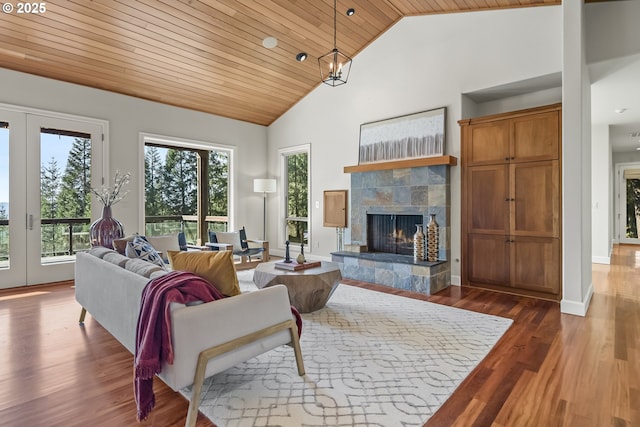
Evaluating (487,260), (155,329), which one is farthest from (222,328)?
(487,260)

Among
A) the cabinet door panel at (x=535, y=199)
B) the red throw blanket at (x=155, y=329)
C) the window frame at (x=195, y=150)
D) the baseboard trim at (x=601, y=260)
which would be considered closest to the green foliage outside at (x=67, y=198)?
the window frame at (x=195, y=150)

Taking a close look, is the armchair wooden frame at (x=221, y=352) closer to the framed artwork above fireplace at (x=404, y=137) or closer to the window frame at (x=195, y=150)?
the framed artwork above fireplace at (x=404, y=137)

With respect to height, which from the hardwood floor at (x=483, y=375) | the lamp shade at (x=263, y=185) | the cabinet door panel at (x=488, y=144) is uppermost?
the cabinet door panel at (x=488, y=144)

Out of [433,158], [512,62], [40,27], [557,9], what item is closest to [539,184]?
[433,158]

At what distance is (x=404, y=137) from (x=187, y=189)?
4.81 metres

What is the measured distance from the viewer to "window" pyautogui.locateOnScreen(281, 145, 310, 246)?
7172mm

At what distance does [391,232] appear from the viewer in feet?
18.5

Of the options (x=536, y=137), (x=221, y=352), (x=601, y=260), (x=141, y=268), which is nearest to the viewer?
(x=221, y=352)

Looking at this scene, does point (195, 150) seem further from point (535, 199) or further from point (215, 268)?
point (535, 199)

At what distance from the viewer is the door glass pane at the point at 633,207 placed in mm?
9430

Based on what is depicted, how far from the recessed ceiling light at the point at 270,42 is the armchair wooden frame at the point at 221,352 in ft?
14.9

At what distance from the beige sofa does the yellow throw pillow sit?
195mm

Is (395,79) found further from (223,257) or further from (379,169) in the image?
(223,257)

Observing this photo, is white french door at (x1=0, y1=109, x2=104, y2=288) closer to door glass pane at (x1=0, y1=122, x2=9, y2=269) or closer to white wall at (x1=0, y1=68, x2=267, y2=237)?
door glass pane at (x1=0, y1=122, x2=9, y2=269)
